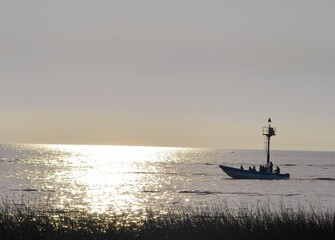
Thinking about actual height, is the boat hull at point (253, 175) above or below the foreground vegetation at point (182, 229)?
below

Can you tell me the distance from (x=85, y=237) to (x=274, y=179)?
81.8 m

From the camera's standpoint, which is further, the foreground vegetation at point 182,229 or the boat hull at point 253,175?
the boat hull at point 253,175

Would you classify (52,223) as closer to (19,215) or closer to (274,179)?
(19,215)

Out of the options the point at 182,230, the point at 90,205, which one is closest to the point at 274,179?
the point at 90,205

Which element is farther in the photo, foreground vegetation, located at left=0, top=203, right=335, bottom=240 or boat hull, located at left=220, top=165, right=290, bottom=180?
boat hull, located at left=220, top=165, right=290, bottom=180

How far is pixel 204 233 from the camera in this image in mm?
18078

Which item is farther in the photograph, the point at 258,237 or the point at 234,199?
the point at 234,199

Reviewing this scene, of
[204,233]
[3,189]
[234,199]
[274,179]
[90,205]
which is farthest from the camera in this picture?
[274,179]

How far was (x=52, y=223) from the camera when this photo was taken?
19047 mm

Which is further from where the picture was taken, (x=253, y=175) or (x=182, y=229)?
(x=253, y=175)

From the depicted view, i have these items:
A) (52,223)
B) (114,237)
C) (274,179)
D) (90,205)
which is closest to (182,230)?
(114,237)

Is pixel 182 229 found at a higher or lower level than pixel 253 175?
higher

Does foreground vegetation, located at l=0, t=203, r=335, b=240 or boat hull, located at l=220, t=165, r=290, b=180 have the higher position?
foreground vegetation, located at l=0, t=203, r=335, b=240

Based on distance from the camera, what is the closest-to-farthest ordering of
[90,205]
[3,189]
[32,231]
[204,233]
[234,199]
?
[32,231]
[204,233]
[90,205]
[234,199]
[3,189]
